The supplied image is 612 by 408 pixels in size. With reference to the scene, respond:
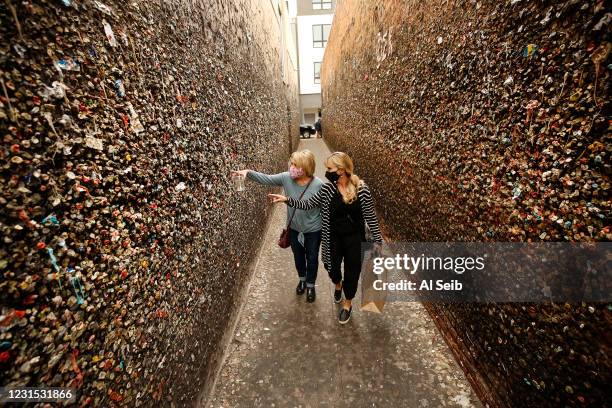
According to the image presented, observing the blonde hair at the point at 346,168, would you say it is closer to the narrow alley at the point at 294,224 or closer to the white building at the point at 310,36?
the narrow alley at the point at 294,224

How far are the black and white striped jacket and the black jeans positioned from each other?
183 mm

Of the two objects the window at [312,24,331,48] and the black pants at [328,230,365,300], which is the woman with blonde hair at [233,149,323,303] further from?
the window at [312,24,331,48]

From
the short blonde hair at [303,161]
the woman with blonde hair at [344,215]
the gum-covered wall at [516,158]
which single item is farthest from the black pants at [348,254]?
the gum-covered wall at [516,158]

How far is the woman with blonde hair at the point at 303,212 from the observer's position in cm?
279

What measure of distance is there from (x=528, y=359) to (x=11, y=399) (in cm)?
234

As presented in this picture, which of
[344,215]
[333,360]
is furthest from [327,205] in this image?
[333,360]

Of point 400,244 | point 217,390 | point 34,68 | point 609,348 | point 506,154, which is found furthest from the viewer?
point 400,244

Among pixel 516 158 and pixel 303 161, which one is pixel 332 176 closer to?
pixel 303 161

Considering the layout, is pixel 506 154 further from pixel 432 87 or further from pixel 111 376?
pixel 111 376

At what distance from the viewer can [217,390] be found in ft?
7.21

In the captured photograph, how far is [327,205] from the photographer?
8.71ft

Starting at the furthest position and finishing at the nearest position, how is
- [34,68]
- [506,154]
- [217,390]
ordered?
1. [217,390]
2. [506,154]
3. [34,68]

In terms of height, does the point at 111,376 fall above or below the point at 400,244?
above

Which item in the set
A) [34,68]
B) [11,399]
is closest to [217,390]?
[11,399]
